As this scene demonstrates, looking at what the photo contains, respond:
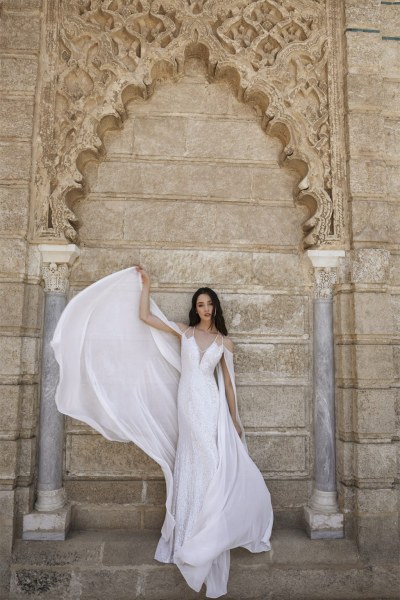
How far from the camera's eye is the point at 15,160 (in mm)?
3625

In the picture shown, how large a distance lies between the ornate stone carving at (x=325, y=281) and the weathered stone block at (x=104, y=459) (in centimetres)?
192

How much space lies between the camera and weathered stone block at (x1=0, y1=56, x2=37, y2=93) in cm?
369

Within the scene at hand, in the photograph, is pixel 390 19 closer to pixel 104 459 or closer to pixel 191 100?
pixel 191 100

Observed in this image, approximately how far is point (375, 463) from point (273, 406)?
2.81 ft

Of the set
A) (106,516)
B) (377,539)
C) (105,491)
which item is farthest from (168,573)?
(377,539)

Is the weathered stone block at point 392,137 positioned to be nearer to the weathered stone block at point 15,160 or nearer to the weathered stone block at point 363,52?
the weathered stone block at point 363,52

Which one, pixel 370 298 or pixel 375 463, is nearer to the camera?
pixel 375 463

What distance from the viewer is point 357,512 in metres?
3.48

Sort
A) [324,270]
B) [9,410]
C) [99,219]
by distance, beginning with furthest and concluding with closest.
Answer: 1. [99,219]
2. [324,270]
3. [9,410]

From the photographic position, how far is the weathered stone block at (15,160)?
3609mm

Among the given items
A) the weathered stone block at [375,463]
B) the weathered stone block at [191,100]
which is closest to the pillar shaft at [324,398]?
the weathered stone block at [375,463]

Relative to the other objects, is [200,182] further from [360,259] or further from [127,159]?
[360,259]

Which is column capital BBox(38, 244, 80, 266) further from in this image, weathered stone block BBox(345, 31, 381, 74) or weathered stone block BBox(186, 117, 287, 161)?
weathered stone block BBox(345, 31, 381, 74)

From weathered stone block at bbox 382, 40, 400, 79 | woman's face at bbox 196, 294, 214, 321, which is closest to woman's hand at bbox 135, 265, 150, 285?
woman's face at bbox 196, 294, 214, 321
